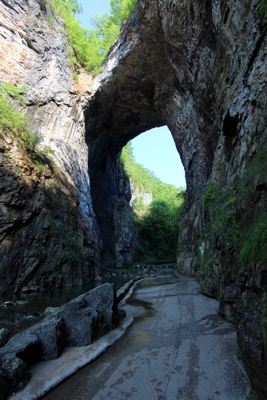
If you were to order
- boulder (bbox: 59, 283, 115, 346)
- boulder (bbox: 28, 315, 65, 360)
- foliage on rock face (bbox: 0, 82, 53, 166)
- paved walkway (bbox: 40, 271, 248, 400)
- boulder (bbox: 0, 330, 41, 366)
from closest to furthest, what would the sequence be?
paved walkway (bbox: 40, 271, 248, 400), boulder (bbox: 0, 330, 41, 366), boulder (bbox: 28, 315, 65, 360), boulder (bbox: 59, 283, 115, 346), foliage on rock face (bbox: 0, 82, 53, 166)

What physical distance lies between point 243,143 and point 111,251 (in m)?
23.8

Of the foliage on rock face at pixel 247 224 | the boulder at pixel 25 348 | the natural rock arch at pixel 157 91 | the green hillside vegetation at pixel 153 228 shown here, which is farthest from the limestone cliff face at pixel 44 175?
the green hillside vegetation at pixel 153 228

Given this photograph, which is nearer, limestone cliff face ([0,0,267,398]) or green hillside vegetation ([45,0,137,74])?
limestone cliff face ([0,0,267,398])

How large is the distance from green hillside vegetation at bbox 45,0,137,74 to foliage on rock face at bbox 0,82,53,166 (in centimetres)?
690

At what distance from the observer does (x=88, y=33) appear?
70.7 ft

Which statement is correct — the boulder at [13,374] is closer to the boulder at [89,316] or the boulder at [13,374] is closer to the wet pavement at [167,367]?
the wet pavement at [167,367]

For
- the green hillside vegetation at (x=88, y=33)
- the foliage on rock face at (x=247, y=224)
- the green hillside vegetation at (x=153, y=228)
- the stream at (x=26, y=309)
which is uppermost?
the green hillside vegetation at (x=88, y=33)

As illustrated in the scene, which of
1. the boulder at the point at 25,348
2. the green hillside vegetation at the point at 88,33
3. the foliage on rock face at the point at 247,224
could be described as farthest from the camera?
the green hillside vegetation at the point at 88,33

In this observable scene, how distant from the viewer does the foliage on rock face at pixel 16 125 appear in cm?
1187

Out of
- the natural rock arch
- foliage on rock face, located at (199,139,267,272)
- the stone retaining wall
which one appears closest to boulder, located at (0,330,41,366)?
the stone retaining wall

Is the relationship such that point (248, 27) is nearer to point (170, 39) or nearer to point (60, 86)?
point (170, 39)

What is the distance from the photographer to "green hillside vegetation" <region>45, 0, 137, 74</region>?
18.9 m

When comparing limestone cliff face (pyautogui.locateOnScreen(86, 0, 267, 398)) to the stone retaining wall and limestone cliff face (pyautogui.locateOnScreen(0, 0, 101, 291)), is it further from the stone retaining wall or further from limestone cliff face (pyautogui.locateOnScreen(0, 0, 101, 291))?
limestone cliff face (pyautogui.locateOnScreen(0, 0, 101, 291))

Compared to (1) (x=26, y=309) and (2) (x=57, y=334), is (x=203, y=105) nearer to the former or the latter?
(1) (x=26, y=309)
